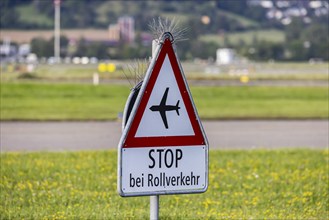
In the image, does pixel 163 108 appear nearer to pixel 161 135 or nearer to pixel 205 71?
pixel 161 135

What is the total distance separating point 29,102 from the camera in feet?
92.2

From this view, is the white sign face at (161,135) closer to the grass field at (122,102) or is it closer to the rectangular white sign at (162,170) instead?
the rectangular white sign at (162,170)

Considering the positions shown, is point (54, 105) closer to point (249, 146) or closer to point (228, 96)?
point (228, 96)

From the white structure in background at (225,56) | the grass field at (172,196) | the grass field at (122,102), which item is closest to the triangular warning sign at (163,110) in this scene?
the grass field at (172,196)

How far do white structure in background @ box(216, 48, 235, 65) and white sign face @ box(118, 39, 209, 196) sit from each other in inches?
2007

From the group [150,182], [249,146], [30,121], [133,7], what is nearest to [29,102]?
[30,121]

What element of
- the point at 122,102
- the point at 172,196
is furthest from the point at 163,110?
the point at 122,102

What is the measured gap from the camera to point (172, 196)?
970 centimetres

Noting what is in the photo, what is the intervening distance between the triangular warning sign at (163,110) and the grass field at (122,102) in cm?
1716

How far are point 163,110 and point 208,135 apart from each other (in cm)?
1319

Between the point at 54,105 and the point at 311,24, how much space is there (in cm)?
1617

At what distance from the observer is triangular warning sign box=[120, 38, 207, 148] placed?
16.6ft

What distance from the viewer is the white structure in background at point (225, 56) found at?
185 feet

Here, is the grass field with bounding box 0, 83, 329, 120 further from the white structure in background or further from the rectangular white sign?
the white structure in background
